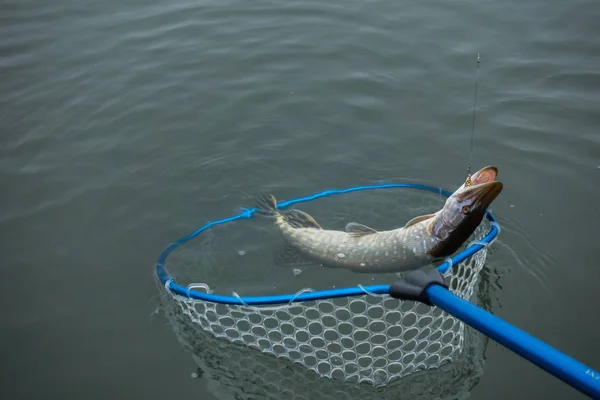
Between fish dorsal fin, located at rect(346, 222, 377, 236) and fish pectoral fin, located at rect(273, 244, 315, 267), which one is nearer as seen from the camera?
fish dorsal fin, located at rect(346, 222, 377, 236)

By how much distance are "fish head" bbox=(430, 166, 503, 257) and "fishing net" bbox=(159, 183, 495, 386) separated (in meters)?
0.19

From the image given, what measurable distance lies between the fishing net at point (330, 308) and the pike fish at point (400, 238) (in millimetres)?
232

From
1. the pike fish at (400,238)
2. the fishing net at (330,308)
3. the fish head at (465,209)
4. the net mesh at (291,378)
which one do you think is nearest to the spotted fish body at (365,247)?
the pike fish at (400,238)

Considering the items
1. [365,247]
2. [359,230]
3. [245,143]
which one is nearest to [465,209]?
[365,247]

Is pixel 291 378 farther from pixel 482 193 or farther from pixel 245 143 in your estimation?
pixel 245 143

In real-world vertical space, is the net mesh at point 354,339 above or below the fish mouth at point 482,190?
below

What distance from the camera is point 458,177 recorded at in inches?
249

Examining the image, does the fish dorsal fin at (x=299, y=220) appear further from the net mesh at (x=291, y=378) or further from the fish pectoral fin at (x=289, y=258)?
the net mesh at (x=291, y=378)

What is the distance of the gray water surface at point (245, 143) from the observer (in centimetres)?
494

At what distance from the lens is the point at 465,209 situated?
4.32m

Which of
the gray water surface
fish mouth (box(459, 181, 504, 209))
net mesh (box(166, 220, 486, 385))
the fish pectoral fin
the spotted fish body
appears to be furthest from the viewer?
the fish pectoral fin

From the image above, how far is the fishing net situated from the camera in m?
4.19

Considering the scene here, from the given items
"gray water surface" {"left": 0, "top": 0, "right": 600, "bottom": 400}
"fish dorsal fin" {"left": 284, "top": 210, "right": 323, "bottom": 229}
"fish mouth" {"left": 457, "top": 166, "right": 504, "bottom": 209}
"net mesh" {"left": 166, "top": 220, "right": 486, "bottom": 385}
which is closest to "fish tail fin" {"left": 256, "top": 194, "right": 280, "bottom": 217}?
"fish dorsal fin" {"left": 284, "top": 210, "right": 323, "bottom": 229}

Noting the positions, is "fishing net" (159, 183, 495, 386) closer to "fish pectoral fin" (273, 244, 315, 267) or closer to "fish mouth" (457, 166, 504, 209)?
"fish pectoral fin" (273, 244, 315, 267)
